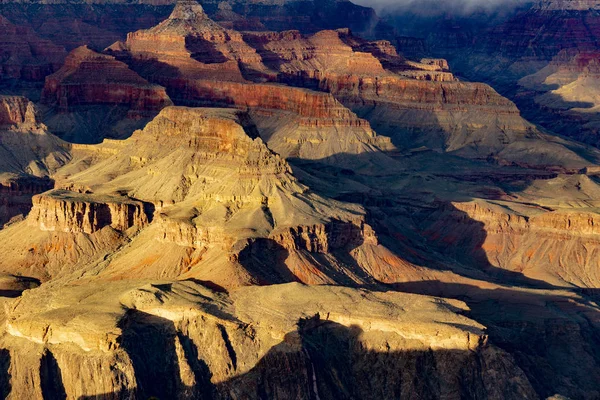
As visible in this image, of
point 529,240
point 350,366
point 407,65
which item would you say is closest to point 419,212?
point 529,240

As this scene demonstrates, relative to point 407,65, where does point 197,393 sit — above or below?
above

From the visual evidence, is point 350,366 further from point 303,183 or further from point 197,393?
point 303,183

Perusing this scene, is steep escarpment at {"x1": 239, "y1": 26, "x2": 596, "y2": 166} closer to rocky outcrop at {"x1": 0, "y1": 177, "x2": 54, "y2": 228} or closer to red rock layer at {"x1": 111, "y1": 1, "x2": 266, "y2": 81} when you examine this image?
red rock layer at {"x1": 111, "y1": 1, "x2": 266, "y2": 81}

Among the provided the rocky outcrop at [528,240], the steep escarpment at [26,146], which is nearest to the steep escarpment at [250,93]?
the steep escarpment at [26,146]

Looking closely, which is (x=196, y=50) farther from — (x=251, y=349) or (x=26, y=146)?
(x=251, y=349)

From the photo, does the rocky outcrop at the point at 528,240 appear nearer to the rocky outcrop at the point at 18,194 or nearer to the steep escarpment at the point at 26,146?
the rocky outcrop at the point at 18,194

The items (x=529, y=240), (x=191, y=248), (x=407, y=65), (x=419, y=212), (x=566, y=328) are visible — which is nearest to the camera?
(x=566, y=328)
